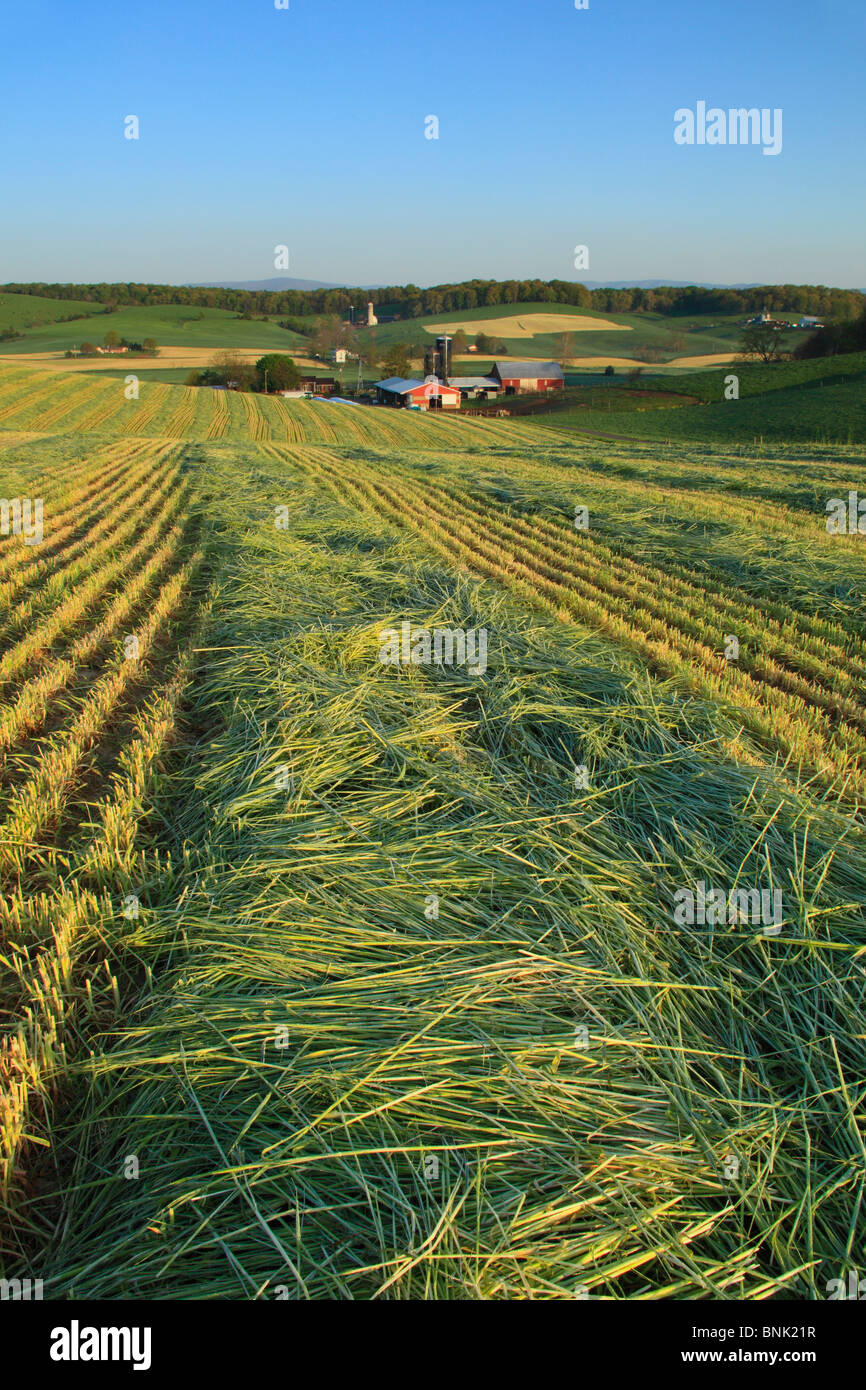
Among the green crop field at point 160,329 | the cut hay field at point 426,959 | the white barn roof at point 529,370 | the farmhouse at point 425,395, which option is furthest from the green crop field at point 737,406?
the green crop field at point 160,329

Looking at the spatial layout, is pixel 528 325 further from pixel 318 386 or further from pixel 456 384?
pixel 318 386

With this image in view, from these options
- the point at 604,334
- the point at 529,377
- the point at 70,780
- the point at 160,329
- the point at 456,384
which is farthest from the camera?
the point at 604,334

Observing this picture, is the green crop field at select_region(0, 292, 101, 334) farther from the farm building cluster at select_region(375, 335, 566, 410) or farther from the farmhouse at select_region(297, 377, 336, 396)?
the farm building cluster at select_region(375, 335, 566, 410)

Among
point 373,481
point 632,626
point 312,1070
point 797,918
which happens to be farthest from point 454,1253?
point 373,481

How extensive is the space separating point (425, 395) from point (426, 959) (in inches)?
2463

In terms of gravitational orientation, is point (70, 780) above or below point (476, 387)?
below

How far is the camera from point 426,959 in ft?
10.1

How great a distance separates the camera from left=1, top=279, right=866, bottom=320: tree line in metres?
100

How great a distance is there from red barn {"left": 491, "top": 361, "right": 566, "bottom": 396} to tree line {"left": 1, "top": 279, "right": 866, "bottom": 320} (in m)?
46.9

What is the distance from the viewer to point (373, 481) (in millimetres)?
17938

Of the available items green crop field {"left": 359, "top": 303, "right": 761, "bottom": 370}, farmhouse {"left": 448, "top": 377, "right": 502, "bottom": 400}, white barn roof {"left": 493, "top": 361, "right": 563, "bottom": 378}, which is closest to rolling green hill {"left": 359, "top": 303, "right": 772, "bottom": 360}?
green crop field {"left": 359, "top": 303, "right": 761, "bottom": 370}

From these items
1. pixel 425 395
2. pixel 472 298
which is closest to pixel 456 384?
pixel 425 395
